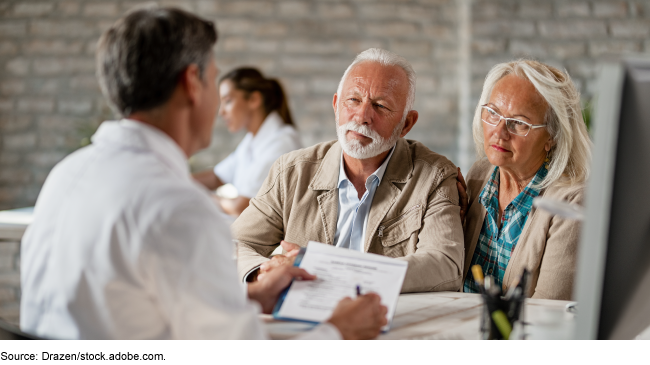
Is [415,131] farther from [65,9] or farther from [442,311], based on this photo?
[442,311]

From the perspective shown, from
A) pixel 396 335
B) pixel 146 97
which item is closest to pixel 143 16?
pixel 146 97

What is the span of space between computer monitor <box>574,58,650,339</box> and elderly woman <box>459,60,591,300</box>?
2.13 ft

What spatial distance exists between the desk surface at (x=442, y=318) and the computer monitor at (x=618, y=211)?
0.22 metres

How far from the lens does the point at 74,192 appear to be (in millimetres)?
886

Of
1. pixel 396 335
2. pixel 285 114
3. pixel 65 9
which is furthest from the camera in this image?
pixel 65 9

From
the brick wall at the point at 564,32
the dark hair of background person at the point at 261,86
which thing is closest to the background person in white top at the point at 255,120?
the dark hair of background person at the point at 261,86

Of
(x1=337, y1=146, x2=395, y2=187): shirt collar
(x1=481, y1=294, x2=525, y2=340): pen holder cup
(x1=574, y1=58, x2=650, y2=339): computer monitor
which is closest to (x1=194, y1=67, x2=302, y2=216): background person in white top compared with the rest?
(x1=337, y1=146, x2=395, y2=187): shirt collar

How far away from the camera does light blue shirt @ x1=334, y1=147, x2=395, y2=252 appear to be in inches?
71.8

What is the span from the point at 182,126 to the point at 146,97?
83 mm

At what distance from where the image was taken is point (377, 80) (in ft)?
6.04

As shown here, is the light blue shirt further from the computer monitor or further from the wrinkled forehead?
the computer monitor

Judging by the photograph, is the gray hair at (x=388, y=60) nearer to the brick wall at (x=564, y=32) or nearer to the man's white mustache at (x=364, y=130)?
the man's white mustache at (x=364, y=130)

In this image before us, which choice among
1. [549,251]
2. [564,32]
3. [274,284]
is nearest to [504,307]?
[274,284]

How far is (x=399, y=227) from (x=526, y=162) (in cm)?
46
